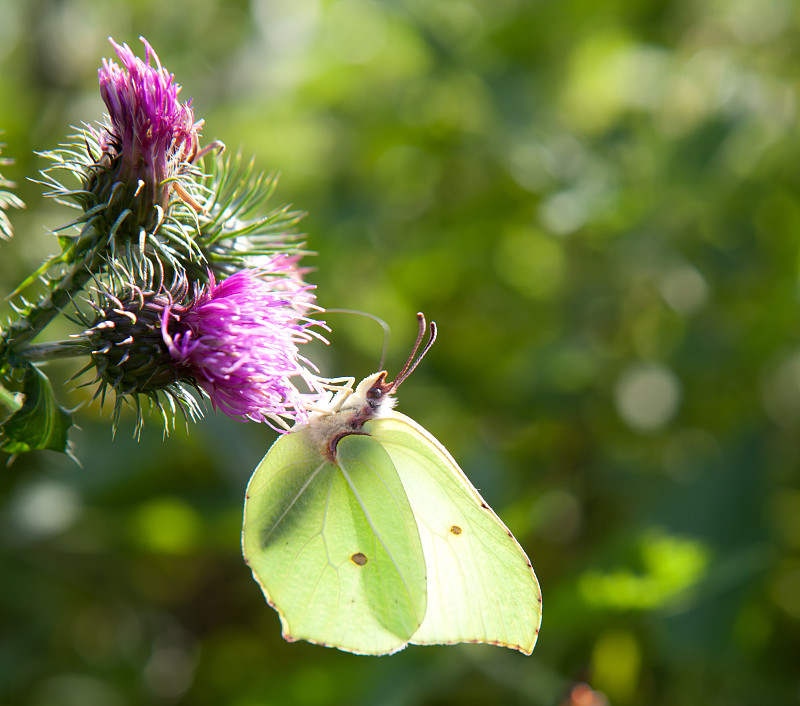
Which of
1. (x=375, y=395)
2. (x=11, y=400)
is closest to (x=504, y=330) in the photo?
(x=375, y=395)

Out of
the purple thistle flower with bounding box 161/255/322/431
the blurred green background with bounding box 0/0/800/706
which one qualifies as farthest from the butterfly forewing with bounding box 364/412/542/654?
the blurred green background with bounding box 0/0/800/706

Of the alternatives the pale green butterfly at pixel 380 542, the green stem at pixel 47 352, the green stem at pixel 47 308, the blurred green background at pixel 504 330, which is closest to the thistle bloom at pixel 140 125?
the green stem at pixel 47 308

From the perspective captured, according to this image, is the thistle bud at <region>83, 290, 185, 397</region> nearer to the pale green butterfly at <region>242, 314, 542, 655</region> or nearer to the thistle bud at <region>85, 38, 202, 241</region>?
the thistle bud at <region>85, 38, 202, 241</region>

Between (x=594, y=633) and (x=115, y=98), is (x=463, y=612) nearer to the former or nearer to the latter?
(x=594, y=633)

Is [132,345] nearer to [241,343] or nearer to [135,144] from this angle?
[241,343]

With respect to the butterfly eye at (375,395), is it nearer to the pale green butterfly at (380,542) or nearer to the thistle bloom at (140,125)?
the pale green butterfly at (380,542)

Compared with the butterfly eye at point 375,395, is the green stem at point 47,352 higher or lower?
higher

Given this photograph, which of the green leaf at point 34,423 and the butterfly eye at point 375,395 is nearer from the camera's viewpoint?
the green leaf at point 34,423
